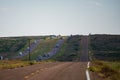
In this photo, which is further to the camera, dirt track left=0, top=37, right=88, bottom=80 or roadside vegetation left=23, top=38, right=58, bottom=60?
roadside vegetation left=23, top=38, right=58, bottom=60

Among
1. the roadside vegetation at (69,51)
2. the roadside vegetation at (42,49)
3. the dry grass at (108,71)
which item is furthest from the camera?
the roadside vegetation at (42,49)

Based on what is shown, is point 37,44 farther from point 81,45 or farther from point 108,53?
point 108,53

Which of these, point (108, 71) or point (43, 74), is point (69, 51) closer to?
point (108, 71)

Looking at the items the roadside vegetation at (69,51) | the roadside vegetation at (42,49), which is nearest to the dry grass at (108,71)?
the roadside vegetation at (69,51)

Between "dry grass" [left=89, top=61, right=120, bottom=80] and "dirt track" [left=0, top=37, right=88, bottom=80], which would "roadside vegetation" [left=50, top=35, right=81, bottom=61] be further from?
"dirt track" [left=0, top=37, right=88, bottom=80]

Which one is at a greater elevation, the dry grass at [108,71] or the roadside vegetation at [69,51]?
the dry grass at [108,71]

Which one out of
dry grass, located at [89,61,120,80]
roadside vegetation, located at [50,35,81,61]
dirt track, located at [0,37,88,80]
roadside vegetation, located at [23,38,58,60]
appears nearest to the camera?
dirt track, located at [0,37,88,80]

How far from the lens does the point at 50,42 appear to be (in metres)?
140

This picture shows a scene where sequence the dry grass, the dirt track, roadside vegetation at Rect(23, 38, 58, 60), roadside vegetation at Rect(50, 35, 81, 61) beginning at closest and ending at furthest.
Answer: the dirt track, the dry grass, roadside vegetation at Rect(50, 35, 81, 61), roadside vegetation at Rect(23, 38, 58, 60)

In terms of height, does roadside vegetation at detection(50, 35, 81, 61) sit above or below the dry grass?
below

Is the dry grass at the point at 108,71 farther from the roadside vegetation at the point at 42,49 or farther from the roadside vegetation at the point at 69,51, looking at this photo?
the roadside vegetation at the point at 42,49

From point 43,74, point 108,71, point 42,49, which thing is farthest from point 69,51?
point 43,74

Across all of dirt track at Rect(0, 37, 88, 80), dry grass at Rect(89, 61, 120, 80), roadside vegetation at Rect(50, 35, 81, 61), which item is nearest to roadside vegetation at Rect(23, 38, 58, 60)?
roadside vegetation at Rect(50, 35, 81, 61)

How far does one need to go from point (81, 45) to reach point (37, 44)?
2224cm
